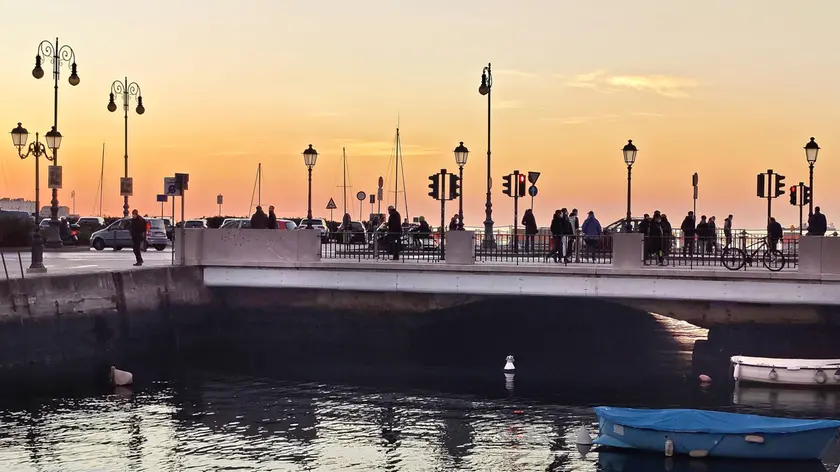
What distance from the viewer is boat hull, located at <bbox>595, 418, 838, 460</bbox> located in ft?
68.1

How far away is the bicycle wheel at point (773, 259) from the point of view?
31.8 metres

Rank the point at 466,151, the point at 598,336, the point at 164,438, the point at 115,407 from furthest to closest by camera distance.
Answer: the point at 466,151
the point at 598,336
the point at 115,407
the point at 164,438

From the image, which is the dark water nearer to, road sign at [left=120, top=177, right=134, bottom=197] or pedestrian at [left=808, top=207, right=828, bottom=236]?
pedestrian at [left=808, top=207, right=828, bottom=236]

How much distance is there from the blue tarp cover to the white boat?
27.0ft

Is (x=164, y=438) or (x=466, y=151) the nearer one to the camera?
(x=164, y=438)

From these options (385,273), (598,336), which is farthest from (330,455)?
(598,336)

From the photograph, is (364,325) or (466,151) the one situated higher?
(466,151)

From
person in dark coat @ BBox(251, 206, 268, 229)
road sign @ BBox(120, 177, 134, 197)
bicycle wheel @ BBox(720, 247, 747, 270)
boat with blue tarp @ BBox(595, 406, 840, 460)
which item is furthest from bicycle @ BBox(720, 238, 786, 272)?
road sign @ BBox(120, 177, 134, 197)

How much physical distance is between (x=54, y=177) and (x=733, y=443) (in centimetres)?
2813

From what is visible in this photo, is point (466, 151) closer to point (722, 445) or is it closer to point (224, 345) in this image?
point (224, 345)

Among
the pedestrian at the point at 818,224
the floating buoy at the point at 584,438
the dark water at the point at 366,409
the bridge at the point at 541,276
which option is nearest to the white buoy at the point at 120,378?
the dark water at the point at 366,409

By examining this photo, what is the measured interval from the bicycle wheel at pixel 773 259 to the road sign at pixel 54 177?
79.0 feet

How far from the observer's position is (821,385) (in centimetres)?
2927

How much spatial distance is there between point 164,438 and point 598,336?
1565 cm
